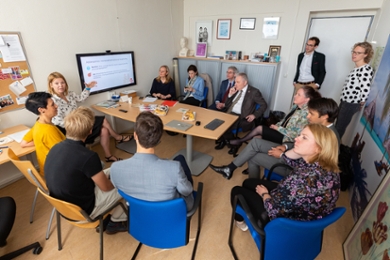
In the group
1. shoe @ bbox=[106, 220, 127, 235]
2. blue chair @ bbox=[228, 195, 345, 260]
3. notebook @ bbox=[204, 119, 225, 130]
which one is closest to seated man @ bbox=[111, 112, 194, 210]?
blue chair @ bbox=[228, 195, 345, 260]

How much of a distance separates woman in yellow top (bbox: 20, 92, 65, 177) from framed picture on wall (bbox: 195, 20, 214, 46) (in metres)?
3.45

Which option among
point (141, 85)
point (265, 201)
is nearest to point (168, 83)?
point (141, 85)

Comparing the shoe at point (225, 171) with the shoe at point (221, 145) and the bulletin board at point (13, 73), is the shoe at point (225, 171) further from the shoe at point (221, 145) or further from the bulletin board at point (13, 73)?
the bulletin board at point (13, 73)

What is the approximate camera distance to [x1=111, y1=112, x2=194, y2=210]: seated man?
3.95ft

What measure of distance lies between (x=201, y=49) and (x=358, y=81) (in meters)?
2.90

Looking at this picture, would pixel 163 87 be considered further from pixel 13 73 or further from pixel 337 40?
pixel 337 40

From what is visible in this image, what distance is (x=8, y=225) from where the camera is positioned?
142cm

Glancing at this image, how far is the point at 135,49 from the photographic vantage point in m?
3.62

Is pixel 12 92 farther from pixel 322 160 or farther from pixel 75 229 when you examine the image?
pixel 322 160

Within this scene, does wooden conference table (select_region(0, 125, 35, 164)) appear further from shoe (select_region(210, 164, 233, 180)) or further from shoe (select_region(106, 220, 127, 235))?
shoe (select_region(210, 164, 233, 180))

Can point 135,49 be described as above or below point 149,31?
below

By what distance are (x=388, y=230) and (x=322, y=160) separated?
0.63 meters

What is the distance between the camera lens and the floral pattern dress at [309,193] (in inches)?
46.6

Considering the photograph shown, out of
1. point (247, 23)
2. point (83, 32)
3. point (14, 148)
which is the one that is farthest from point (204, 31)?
point (14, 148)
